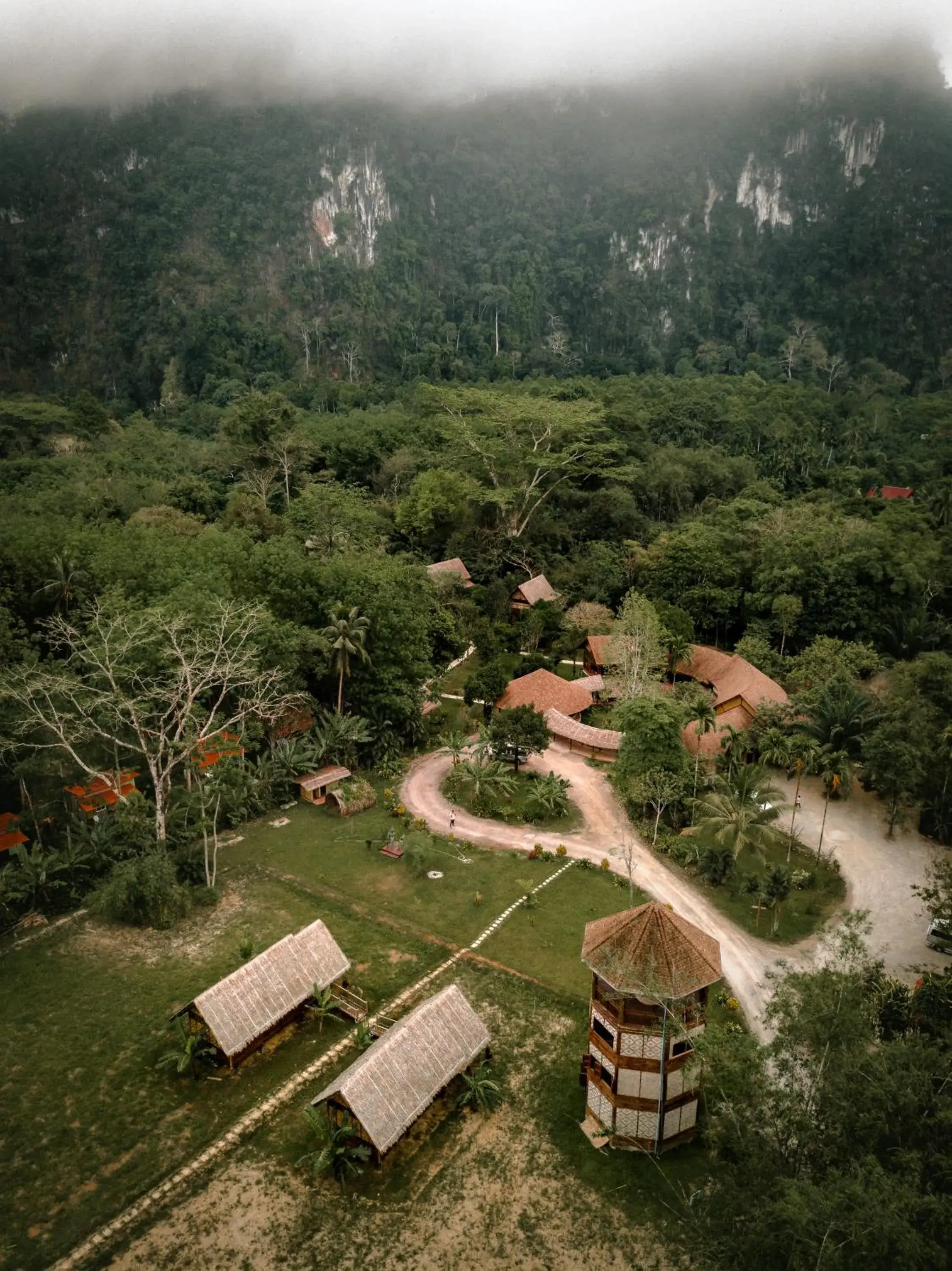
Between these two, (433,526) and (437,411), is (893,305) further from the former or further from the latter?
(433,526)

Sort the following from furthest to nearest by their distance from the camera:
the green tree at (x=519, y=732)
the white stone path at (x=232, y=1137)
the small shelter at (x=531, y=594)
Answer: the small shelter at (x=531, y=594) < the green tree at (x=519, y=732) < the white stone path at (x=232, y=1137)

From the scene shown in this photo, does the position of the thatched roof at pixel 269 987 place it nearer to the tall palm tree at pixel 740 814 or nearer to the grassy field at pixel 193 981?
the grassy field at pixel 193 981

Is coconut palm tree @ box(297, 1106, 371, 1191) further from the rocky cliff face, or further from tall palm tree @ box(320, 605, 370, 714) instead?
the rocky cliff face

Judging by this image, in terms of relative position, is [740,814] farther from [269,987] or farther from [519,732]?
[269,987]

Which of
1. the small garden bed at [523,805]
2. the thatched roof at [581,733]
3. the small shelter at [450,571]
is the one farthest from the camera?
the small shelter at [450,571]

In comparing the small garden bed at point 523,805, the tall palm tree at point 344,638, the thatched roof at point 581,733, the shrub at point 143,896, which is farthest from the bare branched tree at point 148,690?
the thatched roof at point 581,733

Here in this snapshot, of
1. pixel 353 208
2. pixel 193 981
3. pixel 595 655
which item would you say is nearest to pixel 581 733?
pixel 595 655
